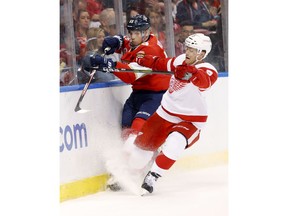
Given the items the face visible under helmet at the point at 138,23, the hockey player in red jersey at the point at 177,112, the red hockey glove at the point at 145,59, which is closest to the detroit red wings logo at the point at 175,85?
the hockey player in red jersey at the point at 177,112

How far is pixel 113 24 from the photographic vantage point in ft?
12.1

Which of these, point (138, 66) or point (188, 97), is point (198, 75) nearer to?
point (188, 97)

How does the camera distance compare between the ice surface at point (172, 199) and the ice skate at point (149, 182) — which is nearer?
the ice surface at point (172, 199)

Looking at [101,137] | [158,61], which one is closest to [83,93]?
[101,137]

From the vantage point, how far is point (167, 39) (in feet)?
12.4

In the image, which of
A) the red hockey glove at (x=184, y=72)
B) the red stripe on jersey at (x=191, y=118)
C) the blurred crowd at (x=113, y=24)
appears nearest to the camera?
the blurred crowd at (x=113, y=24)

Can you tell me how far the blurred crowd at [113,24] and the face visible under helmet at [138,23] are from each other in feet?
0.06

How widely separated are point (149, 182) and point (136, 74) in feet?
1.41

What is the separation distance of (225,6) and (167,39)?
0.27 m

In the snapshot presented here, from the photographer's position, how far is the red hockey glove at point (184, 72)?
3.64 meters

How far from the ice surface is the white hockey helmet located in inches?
19.0

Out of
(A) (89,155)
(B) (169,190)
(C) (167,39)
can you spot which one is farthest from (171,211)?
(C) (167,39)

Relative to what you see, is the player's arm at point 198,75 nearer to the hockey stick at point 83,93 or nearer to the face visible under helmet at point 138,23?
the face visible under helmet at point 138,23

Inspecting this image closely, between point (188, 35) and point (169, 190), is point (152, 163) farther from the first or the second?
point (188, 35)
